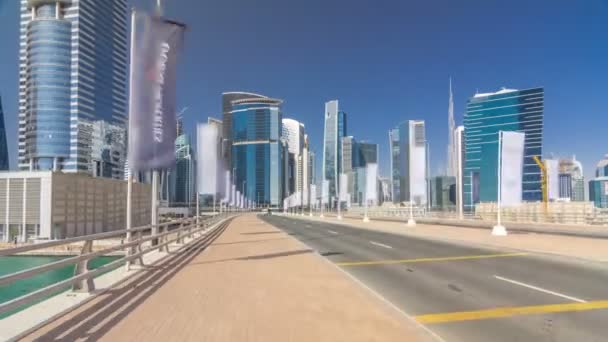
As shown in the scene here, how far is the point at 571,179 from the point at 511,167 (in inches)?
5417

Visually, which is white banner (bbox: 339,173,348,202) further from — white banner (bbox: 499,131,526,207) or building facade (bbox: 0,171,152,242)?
building facade (bbox: 0,171,152,242)

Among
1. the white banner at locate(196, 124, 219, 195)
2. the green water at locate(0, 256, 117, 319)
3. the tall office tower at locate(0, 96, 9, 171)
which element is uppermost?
the tall office tower at locate(0, 96, 9, 171)

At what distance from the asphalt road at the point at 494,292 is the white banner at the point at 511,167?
9.99 metres

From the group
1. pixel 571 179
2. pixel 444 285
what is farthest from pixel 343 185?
pixel 571 179

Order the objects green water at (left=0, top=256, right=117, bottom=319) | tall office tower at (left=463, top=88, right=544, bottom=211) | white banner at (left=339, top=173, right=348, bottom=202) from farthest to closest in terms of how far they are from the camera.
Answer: tall office tower at (left=463, top=88, right=544, bottom=211)
white banner at (left=339, top=173, right=348, bottom=202)
green water at (left=0, top=256, right=117, bottom=319)

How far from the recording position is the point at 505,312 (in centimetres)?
688

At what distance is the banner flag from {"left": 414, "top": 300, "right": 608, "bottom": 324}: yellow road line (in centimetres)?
936

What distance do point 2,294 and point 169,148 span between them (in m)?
24.1

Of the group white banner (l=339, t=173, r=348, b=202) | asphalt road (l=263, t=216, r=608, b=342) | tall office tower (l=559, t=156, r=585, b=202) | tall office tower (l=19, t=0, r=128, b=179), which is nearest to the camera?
asphalt road (l=263, t=216, r=608, b=342)

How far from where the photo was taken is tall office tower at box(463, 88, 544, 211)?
139000mm

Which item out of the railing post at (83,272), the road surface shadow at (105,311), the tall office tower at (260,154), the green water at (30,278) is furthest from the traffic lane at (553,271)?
the tall office tower at (260,154)

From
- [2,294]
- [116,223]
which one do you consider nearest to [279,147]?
[116,223]

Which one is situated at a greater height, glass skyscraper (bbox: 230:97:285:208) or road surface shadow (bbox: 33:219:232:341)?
glass skyscraper (bbox: 230:97:285:208)

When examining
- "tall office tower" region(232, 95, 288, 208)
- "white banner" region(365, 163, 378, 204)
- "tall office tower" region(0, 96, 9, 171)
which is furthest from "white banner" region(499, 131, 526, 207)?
"tall office tower" region(0, 96, 9, 171)
